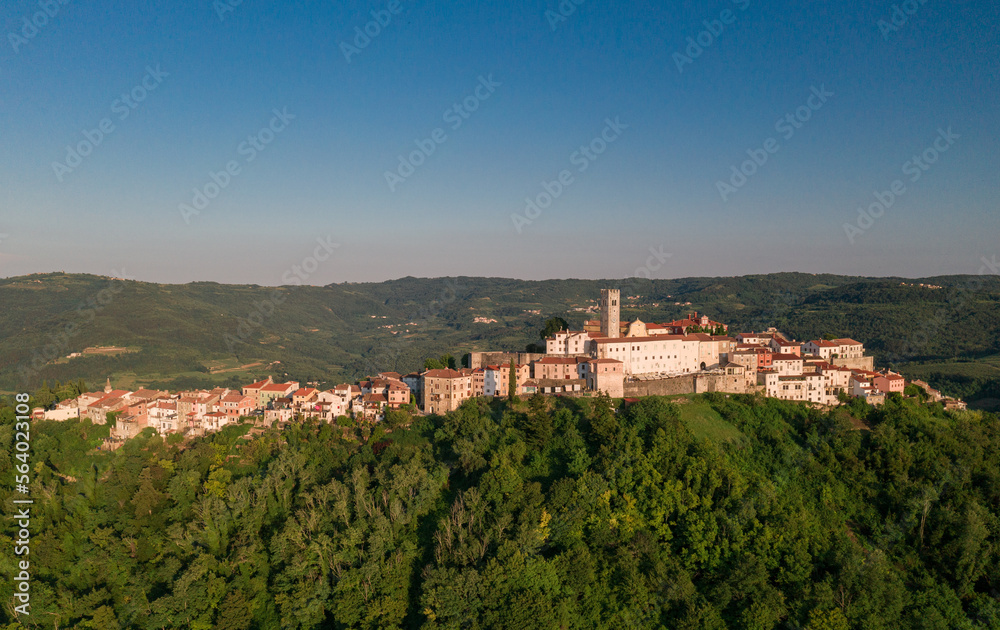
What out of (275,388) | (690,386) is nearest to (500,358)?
(690,386)

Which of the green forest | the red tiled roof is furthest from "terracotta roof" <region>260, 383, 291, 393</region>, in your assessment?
the red tiled roof

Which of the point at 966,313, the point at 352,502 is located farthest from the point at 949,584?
the point at 966,313

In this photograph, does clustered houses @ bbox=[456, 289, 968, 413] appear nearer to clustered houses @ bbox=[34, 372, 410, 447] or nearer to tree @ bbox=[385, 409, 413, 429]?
tree @ bbox=[385, 409, 413, 429]

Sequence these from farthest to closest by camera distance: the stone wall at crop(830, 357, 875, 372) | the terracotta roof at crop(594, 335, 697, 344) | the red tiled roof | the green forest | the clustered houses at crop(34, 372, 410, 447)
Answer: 1. the stone wall at crop(830, 357, 875, 372)
2. the terracotta roof at crop(594, 335, 697, 344)
3. the red tiled roof
4. the clustered houses at crop(34, 372, 410, 447)
5. the green forest

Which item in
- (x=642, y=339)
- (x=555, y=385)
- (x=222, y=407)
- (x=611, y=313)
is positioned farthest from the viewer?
(x=611, y=313)

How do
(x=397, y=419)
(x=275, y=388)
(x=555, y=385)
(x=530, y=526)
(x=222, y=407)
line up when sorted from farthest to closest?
1. (x=275, y=388)
2. (x=555, y=385)
3. (x=222, y=407)
4. (x=397, y=419)
5. (x=530, y=526)

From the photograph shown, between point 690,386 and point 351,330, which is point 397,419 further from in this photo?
point 351,330
